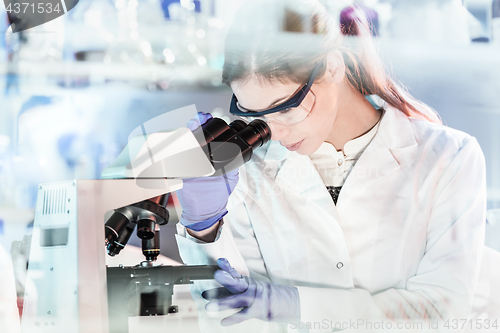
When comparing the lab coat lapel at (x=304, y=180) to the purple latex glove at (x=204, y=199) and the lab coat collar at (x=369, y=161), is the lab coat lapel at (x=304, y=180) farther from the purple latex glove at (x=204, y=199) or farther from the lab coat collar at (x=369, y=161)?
the purple latex glove at (x=204, y=199)

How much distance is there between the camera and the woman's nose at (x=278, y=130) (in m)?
1.02

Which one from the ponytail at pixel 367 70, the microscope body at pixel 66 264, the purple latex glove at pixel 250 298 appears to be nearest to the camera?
the microscope body at pixel 66 264

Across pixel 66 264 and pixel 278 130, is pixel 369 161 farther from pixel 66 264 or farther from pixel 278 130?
pixel 66 264

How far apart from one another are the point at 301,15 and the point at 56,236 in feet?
2.41

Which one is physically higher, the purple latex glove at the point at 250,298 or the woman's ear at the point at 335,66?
the woman's ear at the point at 335,66

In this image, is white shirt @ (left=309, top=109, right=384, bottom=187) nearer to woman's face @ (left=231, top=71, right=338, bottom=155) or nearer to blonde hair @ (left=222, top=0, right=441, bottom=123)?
woman's face @ (left=231, top=71, right=338, bottom=155)

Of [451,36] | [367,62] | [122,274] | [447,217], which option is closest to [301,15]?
[367,62]

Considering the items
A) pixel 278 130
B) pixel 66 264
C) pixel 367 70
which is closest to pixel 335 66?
pixel 367 70

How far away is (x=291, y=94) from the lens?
96cm

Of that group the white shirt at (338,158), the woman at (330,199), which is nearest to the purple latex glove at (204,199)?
the woman at (330,199)

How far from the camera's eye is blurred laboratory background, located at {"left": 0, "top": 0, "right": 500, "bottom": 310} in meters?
1.06

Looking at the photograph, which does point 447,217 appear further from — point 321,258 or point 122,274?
point 122,274

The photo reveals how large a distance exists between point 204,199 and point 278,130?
25 centimetres

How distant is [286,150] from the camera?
1.13m
